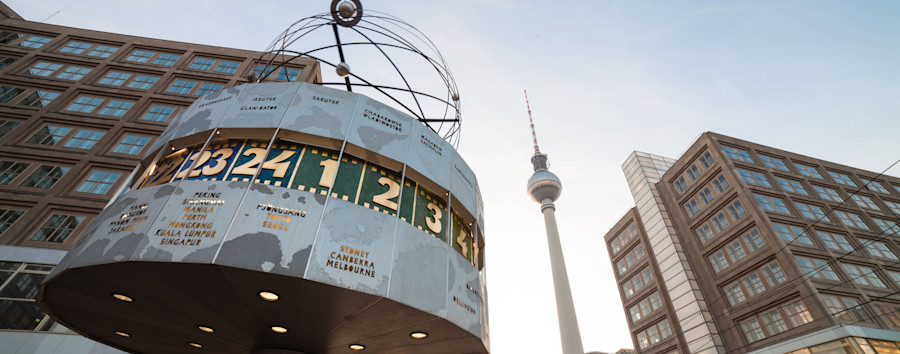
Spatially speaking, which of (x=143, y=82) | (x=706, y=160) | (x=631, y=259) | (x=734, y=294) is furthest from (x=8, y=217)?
(x=631, y=259)

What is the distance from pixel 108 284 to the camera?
8273 millimetres

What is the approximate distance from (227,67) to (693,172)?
161ft

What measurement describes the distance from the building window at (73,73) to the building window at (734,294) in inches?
2298

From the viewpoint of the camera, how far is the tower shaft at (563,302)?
68062 mm

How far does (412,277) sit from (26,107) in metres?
33.6

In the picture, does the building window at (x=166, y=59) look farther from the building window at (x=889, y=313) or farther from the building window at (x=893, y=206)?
the building window at (x=893, y=206)

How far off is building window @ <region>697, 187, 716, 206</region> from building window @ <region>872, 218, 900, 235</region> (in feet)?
51.0

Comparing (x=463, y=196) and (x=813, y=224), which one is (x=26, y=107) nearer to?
(x=463, y=196)

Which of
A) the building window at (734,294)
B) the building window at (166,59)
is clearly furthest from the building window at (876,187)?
the building window at (166,59)

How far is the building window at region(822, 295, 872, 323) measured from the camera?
27.7 metres

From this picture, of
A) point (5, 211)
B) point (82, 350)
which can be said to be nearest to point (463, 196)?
point (82, 350)

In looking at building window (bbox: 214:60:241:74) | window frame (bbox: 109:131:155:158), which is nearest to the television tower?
building window (bbox: 214:60:241:74)

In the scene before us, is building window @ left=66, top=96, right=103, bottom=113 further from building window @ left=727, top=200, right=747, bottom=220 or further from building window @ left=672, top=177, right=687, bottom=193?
building window @ left=672, top=177, right=687, bottom=193

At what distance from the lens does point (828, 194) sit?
40500 millimetres
